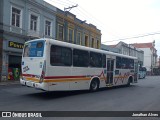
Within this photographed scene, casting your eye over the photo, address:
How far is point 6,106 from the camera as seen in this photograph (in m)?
8.95

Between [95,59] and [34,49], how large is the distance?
15.3ft

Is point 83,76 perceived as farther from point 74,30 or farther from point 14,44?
point 74,30

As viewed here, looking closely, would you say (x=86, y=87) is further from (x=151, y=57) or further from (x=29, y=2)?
(x=151, y=57)

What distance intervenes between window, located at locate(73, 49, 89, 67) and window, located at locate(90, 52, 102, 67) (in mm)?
502

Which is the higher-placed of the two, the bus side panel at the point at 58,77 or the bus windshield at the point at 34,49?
the bus windshield at the point at 34,49

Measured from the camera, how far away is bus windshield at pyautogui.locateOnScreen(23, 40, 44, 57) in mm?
11359

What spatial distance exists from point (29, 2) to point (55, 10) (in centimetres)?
525

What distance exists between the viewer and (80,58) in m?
13.4

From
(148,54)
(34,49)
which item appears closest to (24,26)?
(34,49)

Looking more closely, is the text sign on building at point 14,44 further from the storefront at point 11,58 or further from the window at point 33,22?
the window at point 33,22

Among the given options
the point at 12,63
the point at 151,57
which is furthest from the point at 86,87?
the point at 151,57

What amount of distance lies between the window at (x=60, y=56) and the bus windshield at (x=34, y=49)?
1.96ft

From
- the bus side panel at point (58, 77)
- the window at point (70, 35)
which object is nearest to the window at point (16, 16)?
the window at point (70, 35)

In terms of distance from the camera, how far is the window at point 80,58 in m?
13.0
